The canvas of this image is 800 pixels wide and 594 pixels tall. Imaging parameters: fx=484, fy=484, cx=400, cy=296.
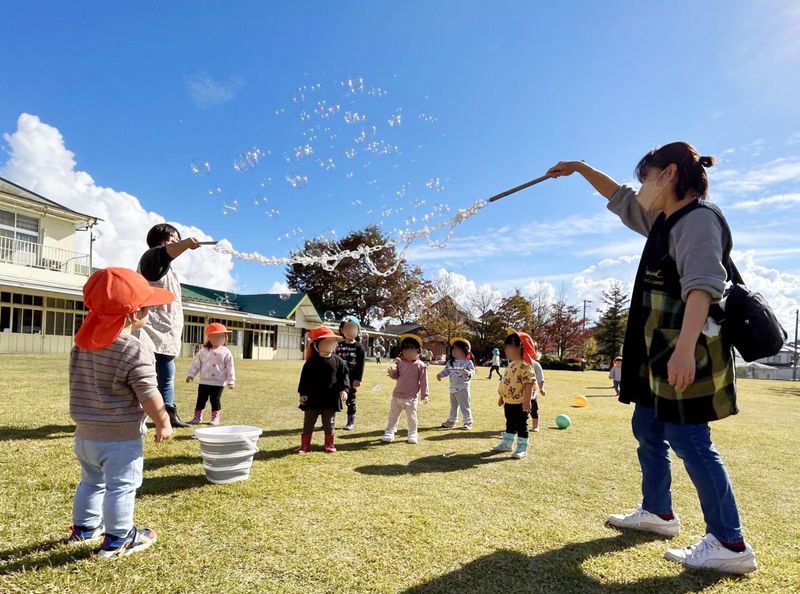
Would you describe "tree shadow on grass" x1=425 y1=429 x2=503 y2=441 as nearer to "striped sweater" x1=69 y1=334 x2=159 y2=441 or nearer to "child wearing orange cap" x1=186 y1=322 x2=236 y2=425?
"child wearing orange cap" x1=186 y1=322 x2=236 y2=425

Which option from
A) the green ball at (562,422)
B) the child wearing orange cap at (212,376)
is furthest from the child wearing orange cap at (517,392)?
the child wearing orange cap at (212,376)

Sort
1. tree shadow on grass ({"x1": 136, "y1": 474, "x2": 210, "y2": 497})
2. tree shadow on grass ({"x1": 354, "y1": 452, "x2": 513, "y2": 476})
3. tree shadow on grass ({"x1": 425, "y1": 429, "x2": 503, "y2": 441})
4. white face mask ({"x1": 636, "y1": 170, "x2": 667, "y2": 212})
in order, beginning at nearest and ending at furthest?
white face mask ({"x1": 636, "y1": 170, "x2": 667, "y2": 212}) → tree shadow on grass ({"x1": 136, "y1": 474, "x2": 210, "y2": 497}) → tree shadow on grass ({"x1": 354, "y1": 452, "x2": 513, "y2": 476}) → tree shadow on grass ({"x1": 425, "y1": 429, "x2": 503, "y2": 441})

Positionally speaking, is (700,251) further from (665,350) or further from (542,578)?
(542,578)

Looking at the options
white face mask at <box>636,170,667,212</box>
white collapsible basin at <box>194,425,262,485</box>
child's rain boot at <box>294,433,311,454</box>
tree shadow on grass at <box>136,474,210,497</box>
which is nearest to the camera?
white face mask at <box>636,170,667,212</box>

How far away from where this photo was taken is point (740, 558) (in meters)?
2.66

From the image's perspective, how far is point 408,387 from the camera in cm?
680

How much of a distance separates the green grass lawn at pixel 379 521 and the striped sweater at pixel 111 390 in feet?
2.23

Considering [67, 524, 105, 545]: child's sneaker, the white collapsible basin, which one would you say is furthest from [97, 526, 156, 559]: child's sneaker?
the white collapsible basin

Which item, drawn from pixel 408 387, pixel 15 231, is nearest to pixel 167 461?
pixel 408 387

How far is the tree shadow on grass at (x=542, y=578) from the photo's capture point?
248 centimetres

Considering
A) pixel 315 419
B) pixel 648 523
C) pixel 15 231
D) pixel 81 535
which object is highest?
pixel 15 231

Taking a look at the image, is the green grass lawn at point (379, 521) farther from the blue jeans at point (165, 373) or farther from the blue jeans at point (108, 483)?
the blue jeans at point (165, 373)

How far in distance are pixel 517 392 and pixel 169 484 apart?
13.4 feet

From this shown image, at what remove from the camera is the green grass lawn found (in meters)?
2.53
